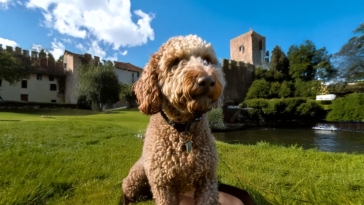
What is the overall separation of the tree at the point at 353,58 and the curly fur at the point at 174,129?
1269 inches

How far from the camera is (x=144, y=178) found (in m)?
2.22

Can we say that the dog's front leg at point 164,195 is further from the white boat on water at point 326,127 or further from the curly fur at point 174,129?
the white boat on water at point 326,127

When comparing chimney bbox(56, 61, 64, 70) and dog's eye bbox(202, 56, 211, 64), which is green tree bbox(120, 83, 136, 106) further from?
dog's eye bbox(202, 56, 211, 64)

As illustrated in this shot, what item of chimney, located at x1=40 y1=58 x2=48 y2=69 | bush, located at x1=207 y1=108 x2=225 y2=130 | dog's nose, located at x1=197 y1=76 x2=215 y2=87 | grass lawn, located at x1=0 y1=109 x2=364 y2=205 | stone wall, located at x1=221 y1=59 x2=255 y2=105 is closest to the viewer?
dog's nose, located at x1=197 y1=76 x2=215 y2=87

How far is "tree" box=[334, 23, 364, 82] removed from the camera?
86.9 ft

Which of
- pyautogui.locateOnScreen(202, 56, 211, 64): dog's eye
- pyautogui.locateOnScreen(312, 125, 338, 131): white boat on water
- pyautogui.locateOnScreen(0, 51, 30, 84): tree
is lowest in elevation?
pyautogui.locateOnScreen(312, 125, 338, 131): white boat on water

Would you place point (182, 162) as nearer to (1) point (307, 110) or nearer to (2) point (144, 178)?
(2) point (144, 178)

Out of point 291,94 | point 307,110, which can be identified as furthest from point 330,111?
point 291,94

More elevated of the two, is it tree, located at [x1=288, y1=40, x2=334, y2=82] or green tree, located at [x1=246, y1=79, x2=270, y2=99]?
A: tree, located at [x1=288, y1=40, x2=334, y2=82]

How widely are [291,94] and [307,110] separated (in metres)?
9.72

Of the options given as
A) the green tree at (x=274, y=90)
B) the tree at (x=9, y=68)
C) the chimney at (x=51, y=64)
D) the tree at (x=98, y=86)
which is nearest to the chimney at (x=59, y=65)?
the chimney at (x=51, y=64)

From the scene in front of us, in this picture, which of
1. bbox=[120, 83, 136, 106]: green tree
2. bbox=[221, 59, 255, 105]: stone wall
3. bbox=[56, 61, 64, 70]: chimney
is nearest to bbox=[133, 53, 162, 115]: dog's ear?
bbox=[221, 59, 255, 105]: stone wall

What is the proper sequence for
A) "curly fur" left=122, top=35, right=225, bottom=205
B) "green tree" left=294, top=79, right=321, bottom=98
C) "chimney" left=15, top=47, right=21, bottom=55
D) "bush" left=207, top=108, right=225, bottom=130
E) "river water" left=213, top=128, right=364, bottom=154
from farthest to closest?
"chimney" left=15, top=47, right=21, bottom=55
"green tree" left=294, top=79, right=321, bottom=98
"bush" left=207, top=108, right=225, bottom=130
"river water" left=213, top=128, right=364, bottom=154
"curly fur" left=122, top=35, right=225, bottom=205

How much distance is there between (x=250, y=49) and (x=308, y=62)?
984 cm
